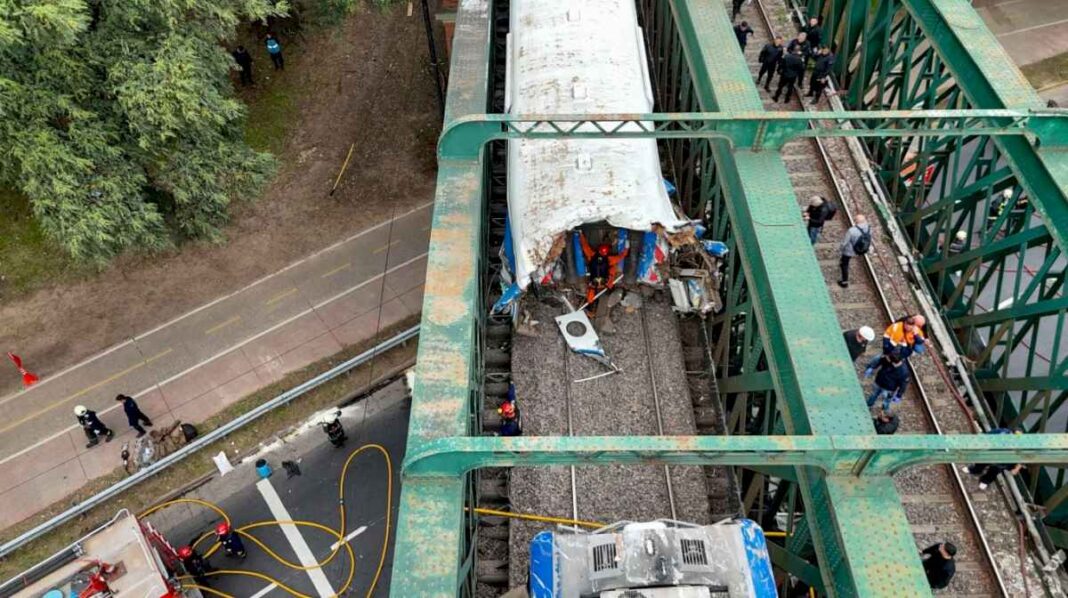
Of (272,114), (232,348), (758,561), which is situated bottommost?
(758,561)

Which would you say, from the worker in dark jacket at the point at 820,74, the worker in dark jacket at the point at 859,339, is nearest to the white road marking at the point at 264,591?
the worker in dark jacket at the point at 859,339

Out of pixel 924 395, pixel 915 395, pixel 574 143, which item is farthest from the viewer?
pixel 574 143

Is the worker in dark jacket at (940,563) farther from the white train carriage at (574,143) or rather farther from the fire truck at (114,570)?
the fire truck at (114,570)

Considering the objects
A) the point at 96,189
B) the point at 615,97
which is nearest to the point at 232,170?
the point at 96,189

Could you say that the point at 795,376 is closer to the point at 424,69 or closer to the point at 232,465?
the point at 232,465

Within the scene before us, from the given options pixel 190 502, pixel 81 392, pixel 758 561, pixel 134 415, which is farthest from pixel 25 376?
pixel 758 561

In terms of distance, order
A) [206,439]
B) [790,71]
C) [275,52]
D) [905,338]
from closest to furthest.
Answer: [905,338] → [790,71] → [206,439] → [275,52]

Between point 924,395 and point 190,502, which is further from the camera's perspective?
point 190,502

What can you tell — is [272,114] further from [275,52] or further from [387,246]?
[387,246]
